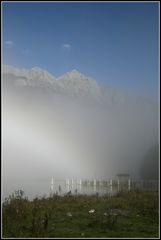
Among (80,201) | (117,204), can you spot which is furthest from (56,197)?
(117,204)

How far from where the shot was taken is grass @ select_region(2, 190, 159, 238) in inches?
527

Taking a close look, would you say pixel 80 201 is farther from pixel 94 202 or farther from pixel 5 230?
pixel 5 230

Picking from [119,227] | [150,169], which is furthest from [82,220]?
[150,169]

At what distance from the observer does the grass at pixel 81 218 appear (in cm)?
1339

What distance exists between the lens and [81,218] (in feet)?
53.2

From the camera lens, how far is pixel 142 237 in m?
13.2

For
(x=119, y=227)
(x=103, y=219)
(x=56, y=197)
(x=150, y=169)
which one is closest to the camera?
(x=119, y=227)

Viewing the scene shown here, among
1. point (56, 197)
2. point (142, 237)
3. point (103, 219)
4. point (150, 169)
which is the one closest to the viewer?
point (142, 237)

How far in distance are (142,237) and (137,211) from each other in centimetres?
504

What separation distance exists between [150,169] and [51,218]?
44.3m

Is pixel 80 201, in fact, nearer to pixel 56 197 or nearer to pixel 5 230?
pixel 56 197

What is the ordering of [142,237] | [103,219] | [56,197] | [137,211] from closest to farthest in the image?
[142,237] < [103,219] < [137,211] < [56,197]

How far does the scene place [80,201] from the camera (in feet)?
68.2

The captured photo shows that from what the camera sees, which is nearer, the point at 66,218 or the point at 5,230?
the point at 5,230
